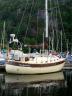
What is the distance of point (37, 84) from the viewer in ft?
90.0

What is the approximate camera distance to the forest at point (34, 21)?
186ft

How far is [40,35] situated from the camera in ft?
192

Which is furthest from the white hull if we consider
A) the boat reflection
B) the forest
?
the forest

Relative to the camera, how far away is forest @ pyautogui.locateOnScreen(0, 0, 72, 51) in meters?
56.6

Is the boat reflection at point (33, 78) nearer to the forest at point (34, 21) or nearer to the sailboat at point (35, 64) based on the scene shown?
the sailboat at point (35, 64)

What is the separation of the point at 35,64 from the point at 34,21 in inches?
1355

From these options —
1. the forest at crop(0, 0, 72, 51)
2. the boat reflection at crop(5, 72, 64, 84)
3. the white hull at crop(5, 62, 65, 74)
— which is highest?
the forest at crop(0, 0, 72, 51)

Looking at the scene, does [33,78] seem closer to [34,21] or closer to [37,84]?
[37,84]

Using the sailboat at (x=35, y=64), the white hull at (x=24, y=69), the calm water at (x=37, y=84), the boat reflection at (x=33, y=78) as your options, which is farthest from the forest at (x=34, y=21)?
the calm water at (x=37, y=84)

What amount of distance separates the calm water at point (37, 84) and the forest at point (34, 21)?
19.1m

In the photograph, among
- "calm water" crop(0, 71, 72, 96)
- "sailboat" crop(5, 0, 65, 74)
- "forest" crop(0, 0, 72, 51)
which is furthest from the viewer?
"forest" crop(0, 0, 72, 51)

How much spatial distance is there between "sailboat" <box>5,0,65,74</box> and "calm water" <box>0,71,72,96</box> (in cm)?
62

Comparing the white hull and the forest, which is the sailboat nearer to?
the white hull

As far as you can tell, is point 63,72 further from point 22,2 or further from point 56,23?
point 22,2
